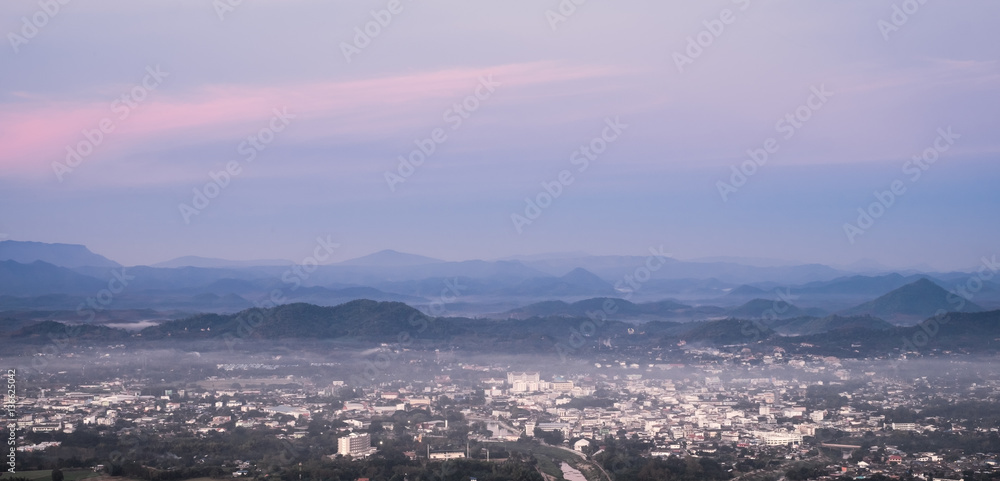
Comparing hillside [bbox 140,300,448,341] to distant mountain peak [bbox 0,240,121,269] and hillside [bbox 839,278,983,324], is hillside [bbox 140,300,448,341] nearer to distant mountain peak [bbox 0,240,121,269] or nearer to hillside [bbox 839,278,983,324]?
hillside [bbox 839,278,983,324]

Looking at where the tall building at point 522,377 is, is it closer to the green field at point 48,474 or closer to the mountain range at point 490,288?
the green field at point 48,474

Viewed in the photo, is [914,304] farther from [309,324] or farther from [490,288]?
[490,288]

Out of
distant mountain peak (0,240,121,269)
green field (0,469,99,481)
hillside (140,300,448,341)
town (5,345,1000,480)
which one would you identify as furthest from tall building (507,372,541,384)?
distant mountain peak (0,240,121,269)

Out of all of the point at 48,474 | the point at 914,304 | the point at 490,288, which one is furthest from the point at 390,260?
the point at 48,474

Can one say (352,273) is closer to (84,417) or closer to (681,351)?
(681,351)

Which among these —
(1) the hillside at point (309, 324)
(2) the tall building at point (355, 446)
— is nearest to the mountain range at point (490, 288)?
(1) the hillside at point (309, 324)
